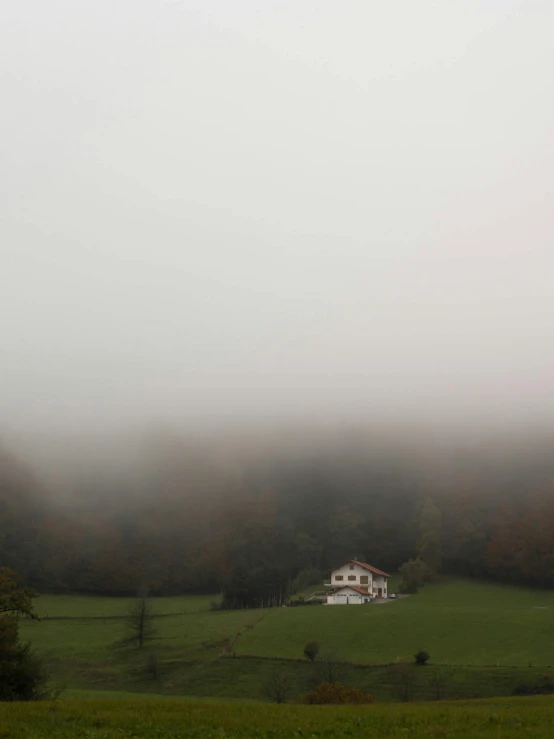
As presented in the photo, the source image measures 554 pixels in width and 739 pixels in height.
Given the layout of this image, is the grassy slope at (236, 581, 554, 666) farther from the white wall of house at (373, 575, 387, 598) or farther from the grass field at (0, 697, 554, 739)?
the grass field at (0, 697, 554, 739)

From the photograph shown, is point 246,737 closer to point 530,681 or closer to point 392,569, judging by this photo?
point 530,681

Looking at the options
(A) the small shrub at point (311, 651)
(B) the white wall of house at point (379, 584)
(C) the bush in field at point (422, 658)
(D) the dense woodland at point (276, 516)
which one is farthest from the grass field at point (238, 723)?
(B) the white wall of house at point (379, 584)

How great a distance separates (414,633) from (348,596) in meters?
26.8

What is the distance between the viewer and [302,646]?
7044 cm

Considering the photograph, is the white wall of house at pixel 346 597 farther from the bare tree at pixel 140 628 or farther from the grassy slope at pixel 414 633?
the bare tree at pixel 140 628

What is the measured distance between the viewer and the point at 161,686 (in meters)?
62.0

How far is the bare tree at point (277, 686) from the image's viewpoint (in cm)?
5242

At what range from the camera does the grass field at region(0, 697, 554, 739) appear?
14102 millimetres

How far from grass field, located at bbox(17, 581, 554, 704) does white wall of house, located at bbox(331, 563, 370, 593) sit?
12320 mm

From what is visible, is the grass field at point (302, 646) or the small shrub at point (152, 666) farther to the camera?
the small shrub at point (152, 666)

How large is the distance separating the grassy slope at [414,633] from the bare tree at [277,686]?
6.57 meters

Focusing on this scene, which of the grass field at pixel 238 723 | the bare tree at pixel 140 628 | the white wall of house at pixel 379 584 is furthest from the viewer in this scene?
the white wall of house at pixel 379 584

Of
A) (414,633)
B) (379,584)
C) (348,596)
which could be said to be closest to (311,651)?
(414,633)

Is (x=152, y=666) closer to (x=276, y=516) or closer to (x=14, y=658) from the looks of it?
(x=14, y=658)
